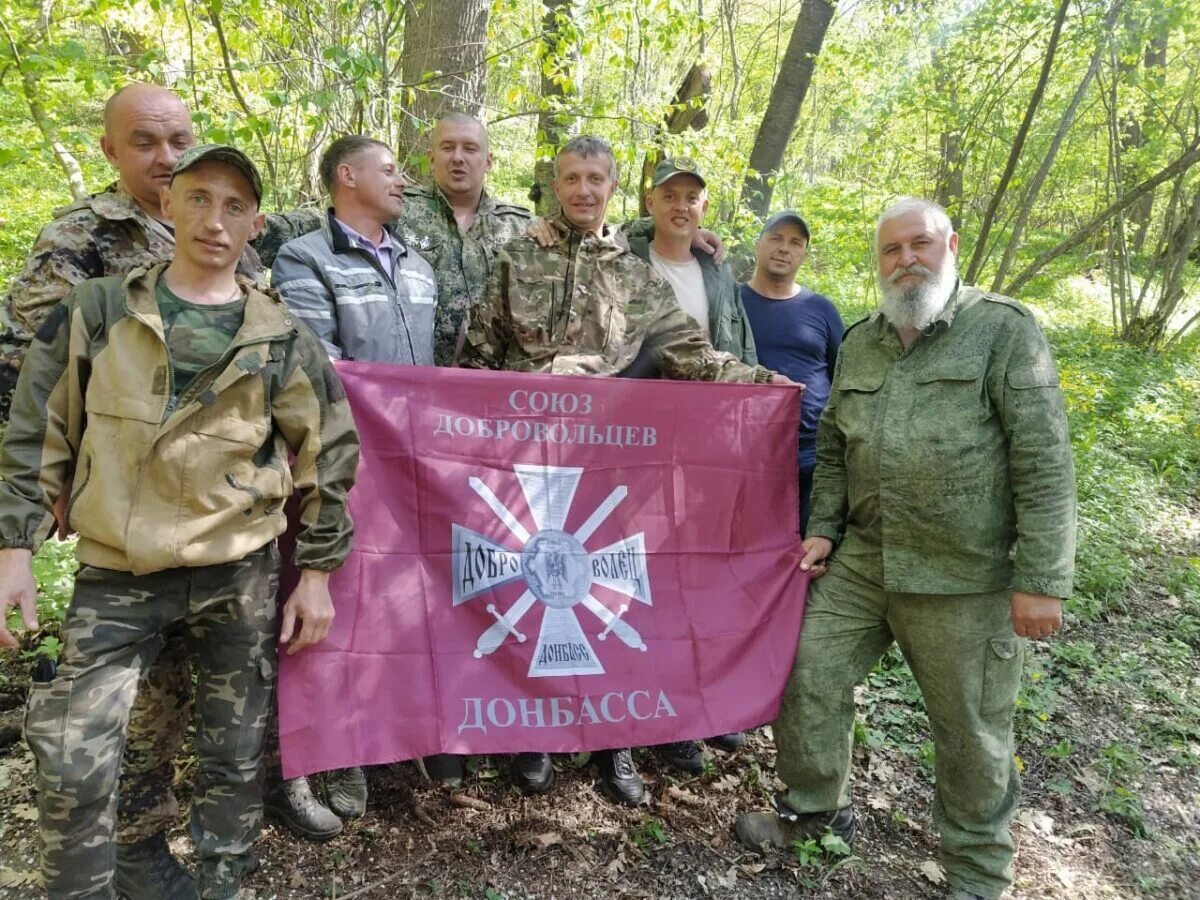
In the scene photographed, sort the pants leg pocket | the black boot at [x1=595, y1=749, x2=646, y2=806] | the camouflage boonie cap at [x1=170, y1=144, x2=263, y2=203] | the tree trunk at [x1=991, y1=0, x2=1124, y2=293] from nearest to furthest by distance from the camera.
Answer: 1. the pants leg pocket
2. the camouflage boonie cap at [x1=170, y1=144, x2=263, y2=203]
3. the black boot at [x1=595, y1=749, x2=646, y2=806]
4. the tree trunk at [x1=991, y1=0, x2=1124, y2=293]

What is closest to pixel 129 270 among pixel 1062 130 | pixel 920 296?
pixel 920 296

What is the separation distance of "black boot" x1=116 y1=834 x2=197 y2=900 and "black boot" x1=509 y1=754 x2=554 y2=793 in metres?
1.22

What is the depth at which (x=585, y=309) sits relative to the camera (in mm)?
3232

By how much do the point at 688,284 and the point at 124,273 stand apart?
231cm

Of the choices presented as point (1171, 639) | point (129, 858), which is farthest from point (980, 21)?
point (129, 858)

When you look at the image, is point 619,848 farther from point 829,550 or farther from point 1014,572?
point 1014,572

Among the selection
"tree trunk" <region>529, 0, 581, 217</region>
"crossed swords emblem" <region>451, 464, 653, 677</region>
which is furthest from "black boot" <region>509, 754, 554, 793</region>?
"tree trunk" <region>529, 0, 581, 217</region>

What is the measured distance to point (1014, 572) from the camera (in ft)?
8.31

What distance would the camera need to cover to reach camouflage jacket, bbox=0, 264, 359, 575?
197cm

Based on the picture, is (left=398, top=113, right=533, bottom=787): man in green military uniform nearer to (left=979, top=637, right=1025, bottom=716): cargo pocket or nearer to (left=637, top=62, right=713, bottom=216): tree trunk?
(left=979, top=637, right=1025, bottom=716): cargo pocket

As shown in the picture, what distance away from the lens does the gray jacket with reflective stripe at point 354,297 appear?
2.81 m

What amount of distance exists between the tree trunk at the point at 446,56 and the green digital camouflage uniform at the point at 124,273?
9.12ft

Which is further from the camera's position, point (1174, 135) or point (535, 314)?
point (1174, 135)

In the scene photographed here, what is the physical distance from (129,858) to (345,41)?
16.2 feet
